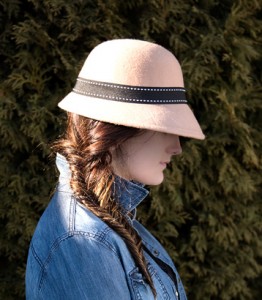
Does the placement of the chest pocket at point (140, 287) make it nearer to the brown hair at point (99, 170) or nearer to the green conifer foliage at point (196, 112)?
the brown hair at point (99, 170)

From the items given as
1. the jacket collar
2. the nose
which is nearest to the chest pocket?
the jacket collar

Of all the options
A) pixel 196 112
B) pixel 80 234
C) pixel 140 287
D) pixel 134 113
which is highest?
pixel 134 113

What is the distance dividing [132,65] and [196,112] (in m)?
1.93

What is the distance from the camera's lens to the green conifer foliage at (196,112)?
3.11 metres

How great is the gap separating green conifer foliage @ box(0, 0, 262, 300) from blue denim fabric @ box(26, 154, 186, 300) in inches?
65.0

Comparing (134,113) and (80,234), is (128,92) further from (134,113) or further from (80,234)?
(80,234)

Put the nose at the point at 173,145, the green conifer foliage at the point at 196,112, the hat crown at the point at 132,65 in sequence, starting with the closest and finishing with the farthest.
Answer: the hat crown at the point at 132,65 < the nose at the point at 173,145 < the green conifer foliage at the point at 196,112

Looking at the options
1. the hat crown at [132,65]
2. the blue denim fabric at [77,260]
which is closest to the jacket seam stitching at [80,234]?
the blue denim fabric at [77,260]

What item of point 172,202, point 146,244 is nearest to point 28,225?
point 172,202

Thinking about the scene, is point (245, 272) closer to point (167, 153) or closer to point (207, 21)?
point (207, 21)

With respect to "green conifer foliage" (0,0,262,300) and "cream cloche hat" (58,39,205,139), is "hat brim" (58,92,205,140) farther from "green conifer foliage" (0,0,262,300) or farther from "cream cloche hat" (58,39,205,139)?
"green conifer foliage" (0,0,262,300)

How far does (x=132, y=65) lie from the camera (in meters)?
1.45

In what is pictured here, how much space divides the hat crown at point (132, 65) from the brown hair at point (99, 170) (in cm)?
15

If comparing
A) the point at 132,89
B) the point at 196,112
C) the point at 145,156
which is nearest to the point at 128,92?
the point at 132,89
